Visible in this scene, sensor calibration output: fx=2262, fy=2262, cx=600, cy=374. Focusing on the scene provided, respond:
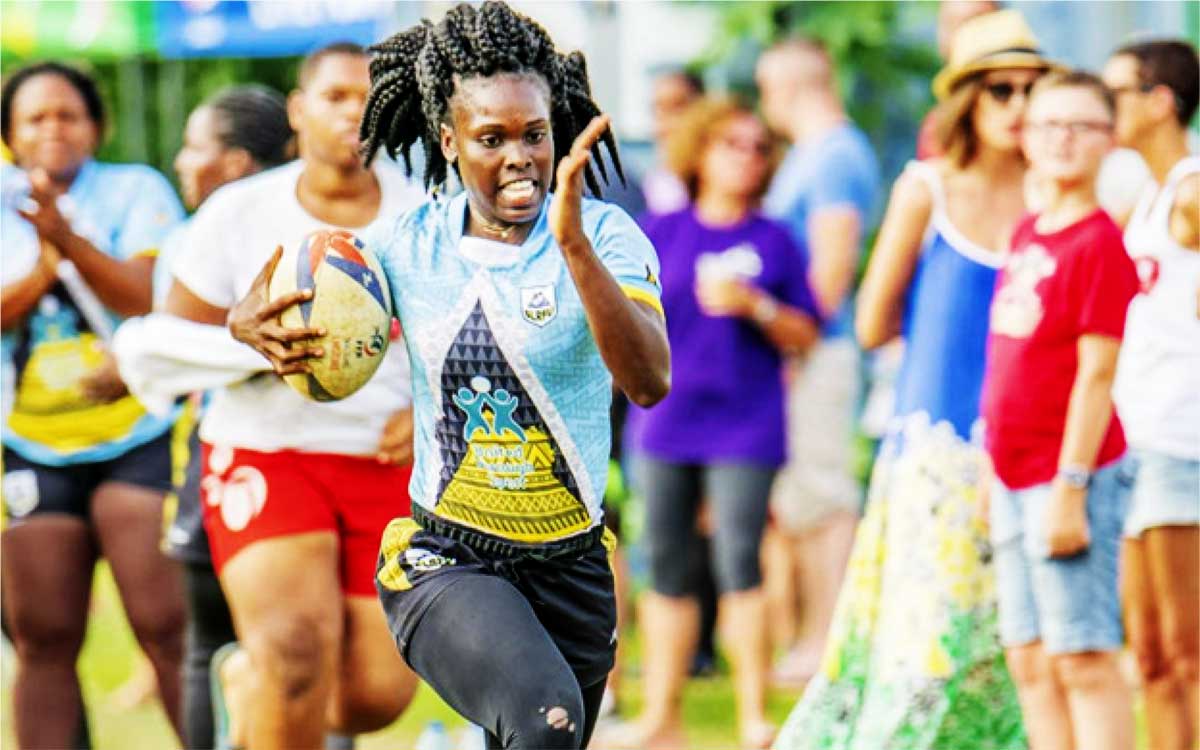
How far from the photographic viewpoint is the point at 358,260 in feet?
16.1

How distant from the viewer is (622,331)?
4504mm

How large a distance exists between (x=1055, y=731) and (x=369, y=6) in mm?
6392

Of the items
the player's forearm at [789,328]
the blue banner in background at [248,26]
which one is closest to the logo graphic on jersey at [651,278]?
the player's forearm at [789,328]

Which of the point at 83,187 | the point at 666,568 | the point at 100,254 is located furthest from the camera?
the point at 666,568

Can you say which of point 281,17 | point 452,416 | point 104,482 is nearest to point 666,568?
point 104,482

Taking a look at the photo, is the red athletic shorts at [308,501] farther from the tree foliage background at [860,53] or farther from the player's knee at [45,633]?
the tree foliage background at [860,53]

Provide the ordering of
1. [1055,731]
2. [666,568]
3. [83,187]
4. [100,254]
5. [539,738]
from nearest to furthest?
[539,738] < [1055,731] < [100,254] < [83,187] < [666,568]

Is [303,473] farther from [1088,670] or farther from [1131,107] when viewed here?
[1131,107]

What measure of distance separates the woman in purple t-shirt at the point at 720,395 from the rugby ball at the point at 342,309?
361 centimetres

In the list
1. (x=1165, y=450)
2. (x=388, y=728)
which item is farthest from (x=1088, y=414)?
(x=388, y=728)

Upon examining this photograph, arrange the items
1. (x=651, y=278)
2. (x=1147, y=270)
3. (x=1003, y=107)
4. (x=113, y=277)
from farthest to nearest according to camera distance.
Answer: (x=113, y=277) < (x=1147, y=270) < (x=1003, y=107) < (x=651, y=278)

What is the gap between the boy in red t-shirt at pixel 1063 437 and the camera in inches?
240

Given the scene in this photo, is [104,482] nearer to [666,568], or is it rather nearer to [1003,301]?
[666,568]

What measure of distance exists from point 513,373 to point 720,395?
3855 millimetres
